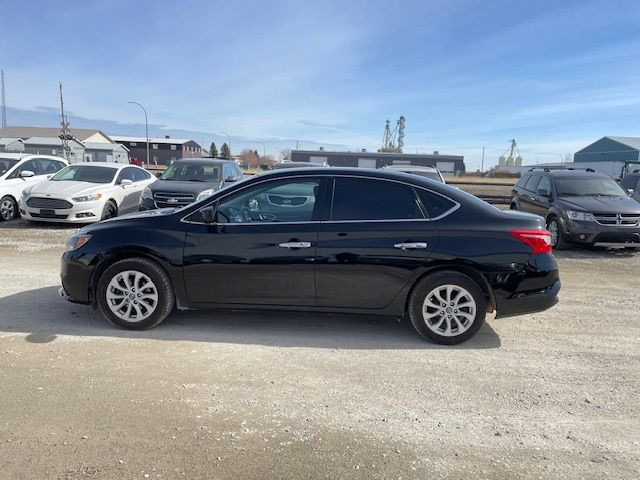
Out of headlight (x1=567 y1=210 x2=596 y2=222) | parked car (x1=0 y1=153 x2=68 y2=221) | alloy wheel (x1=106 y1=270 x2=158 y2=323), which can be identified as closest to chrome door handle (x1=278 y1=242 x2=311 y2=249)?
alloy wheel (x1=106 y1=270 x2=158 y2=323)

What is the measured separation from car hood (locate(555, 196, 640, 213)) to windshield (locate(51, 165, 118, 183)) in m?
10.3

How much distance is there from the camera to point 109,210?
11.3 m

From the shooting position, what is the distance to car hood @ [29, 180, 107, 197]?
10.6 m

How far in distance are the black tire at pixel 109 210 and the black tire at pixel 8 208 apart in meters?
2.42

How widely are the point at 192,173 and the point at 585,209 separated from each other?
8843 mm

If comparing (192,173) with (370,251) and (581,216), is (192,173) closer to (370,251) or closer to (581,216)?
(370,251)

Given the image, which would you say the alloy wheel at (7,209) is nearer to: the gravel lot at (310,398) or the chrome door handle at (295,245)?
the gravel lot at (310,398)

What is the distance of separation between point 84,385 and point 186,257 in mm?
1436

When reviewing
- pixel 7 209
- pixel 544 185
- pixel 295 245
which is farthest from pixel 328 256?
pixel 7 209

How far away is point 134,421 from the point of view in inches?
122

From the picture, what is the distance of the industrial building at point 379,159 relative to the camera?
81.9m

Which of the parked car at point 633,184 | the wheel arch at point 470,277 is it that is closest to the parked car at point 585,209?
the parked car at point 633,184

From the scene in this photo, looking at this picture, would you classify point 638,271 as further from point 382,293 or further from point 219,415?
point 219,415

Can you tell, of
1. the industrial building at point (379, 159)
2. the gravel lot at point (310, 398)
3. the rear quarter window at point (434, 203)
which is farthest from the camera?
the industrial building at point (379, 159)
